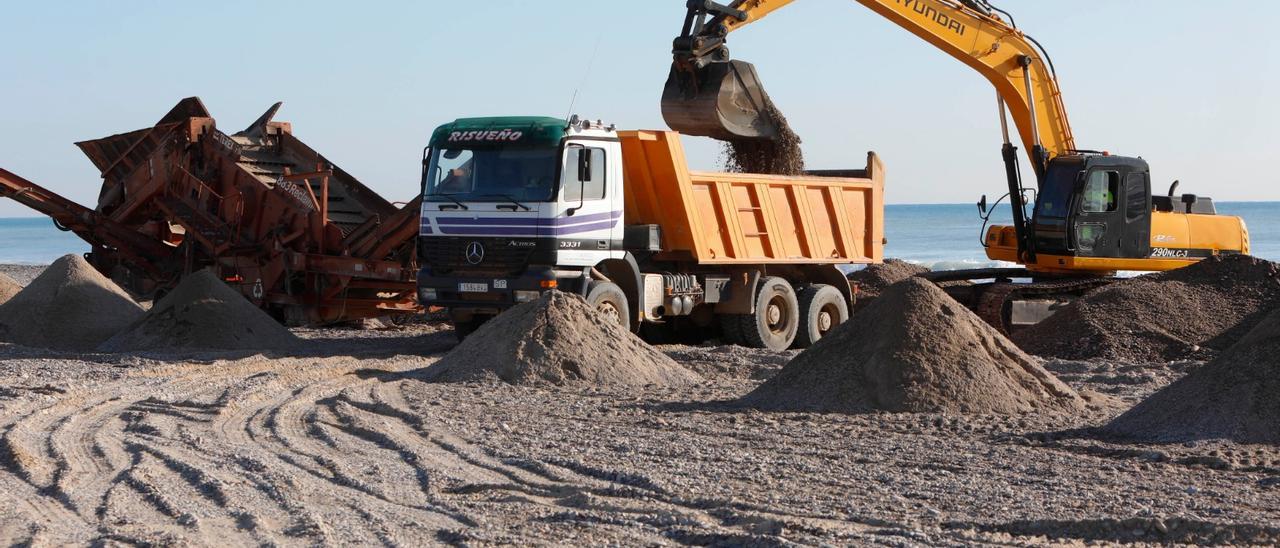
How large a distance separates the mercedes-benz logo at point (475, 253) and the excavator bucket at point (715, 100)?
Result: 3.44 meters

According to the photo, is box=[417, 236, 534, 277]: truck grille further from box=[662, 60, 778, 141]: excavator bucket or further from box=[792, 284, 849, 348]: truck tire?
box=[792, 284, 849, 348]: truck tire

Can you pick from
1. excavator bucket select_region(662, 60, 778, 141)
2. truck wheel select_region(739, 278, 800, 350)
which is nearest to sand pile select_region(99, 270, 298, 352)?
excavator bucket select_region(662, 60, 778, 141)

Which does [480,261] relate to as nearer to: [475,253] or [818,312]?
[475,253]

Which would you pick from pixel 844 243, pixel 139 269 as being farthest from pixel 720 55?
pixel 139 269

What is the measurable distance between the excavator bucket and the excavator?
0.01 metres

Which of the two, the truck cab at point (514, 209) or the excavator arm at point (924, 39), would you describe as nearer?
the truck cab at point (514, 209)

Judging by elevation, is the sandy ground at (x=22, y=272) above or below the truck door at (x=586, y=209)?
below

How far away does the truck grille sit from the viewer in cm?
1509

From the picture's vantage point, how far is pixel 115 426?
1065cm

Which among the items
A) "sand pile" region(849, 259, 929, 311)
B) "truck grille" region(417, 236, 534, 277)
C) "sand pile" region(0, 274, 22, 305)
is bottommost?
"sand pile" region(0, 274, 22, 305)

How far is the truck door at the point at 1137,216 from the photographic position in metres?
18.7

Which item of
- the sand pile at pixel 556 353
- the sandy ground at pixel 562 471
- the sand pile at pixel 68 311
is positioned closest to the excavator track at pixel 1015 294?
the sandy ground at pixel 562 471

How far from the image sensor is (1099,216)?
18641 millimetres

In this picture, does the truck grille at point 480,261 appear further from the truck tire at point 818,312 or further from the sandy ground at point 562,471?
the truck tire at point 818,312
